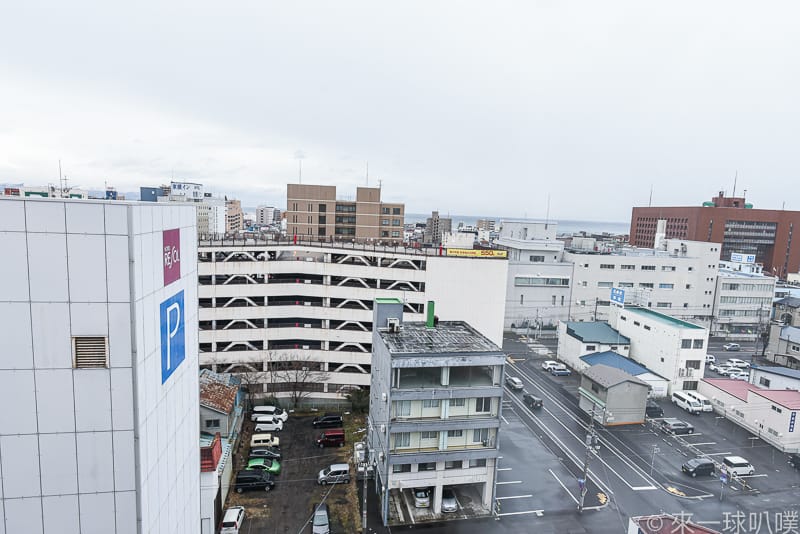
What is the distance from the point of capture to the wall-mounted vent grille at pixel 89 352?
11312 mm

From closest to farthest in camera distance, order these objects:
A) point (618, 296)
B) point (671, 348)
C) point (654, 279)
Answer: point (671, 348)
point (618, 296)
point (654, 279)

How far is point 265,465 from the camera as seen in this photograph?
32844 mm

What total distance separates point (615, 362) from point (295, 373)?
3200 cm

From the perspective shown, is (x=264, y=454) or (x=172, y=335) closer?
(x=172, y=335)

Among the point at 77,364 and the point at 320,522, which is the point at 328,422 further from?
the point at 77,364

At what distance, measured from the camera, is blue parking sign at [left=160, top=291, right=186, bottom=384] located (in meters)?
13.5

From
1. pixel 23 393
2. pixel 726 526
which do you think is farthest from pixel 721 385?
pixel 23 393

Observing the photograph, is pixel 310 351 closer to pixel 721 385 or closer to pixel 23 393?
pixel 23 393

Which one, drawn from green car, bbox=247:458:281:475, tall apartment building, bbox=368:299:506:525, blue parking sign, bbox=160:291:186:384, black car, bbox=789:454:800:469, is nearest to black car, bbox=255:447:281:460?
green car, bbox=247:458:281:475

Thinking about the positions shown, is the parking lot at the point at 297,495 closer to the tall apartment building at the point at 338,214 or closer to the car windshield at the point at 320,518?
the car windshield at the point at 320,518

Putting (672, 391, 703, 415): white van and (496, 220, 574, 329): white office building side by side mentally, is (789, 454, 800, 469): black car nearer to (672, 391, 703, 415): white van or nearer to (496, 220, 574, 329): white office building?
(672, 391, 703, 415): white van

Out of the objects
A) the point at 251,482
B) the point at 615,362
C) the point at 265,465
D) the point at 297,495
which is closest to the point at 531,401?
the point at 615,362

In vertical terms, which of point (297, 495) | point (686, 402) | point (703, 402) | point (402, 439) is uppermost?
point (402, 439)

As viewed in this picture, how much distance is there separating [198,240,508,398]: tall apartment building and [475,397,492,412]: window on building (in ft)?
51.1
